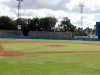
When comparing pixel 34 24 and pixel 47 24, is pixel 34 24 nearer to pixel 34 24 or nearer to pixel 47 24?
pixel 34 24

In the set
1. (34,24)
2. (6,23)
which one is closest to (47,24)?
(34,24)

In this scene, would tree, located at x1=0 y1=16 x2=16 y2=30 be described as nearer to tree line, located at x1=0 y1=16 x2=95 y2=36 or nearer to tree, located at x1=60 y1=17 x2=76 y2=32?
tree line, located at x1=0 y1=16 x2=95 y2=36

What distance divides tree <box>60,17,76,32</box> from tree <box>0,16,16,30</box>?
2514 cm

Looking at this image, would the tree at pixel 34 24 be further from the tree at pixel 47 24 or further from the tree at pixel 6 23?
the tree at pixel 6 23

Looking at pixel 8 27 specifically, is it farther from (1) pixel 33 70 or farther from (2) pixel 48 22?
(1) pixel 33 70

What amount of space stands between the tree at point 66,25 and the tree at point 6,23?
25136mm

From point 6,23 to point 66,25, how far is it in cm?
2724

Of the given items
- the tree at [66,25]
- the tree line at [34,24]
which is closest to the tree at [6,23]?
A: the tree line at [34,24]

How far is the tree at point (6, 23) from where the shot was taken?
105 m

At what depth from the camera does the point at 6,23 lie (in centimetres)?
10681

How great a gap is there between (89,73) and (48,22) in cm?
10143

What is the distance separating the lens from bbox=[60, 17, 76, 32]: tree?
119938 mm

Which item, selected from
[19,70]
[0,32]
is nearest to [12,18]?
[0,32]

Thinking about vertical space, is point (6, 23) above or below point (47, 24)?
above
